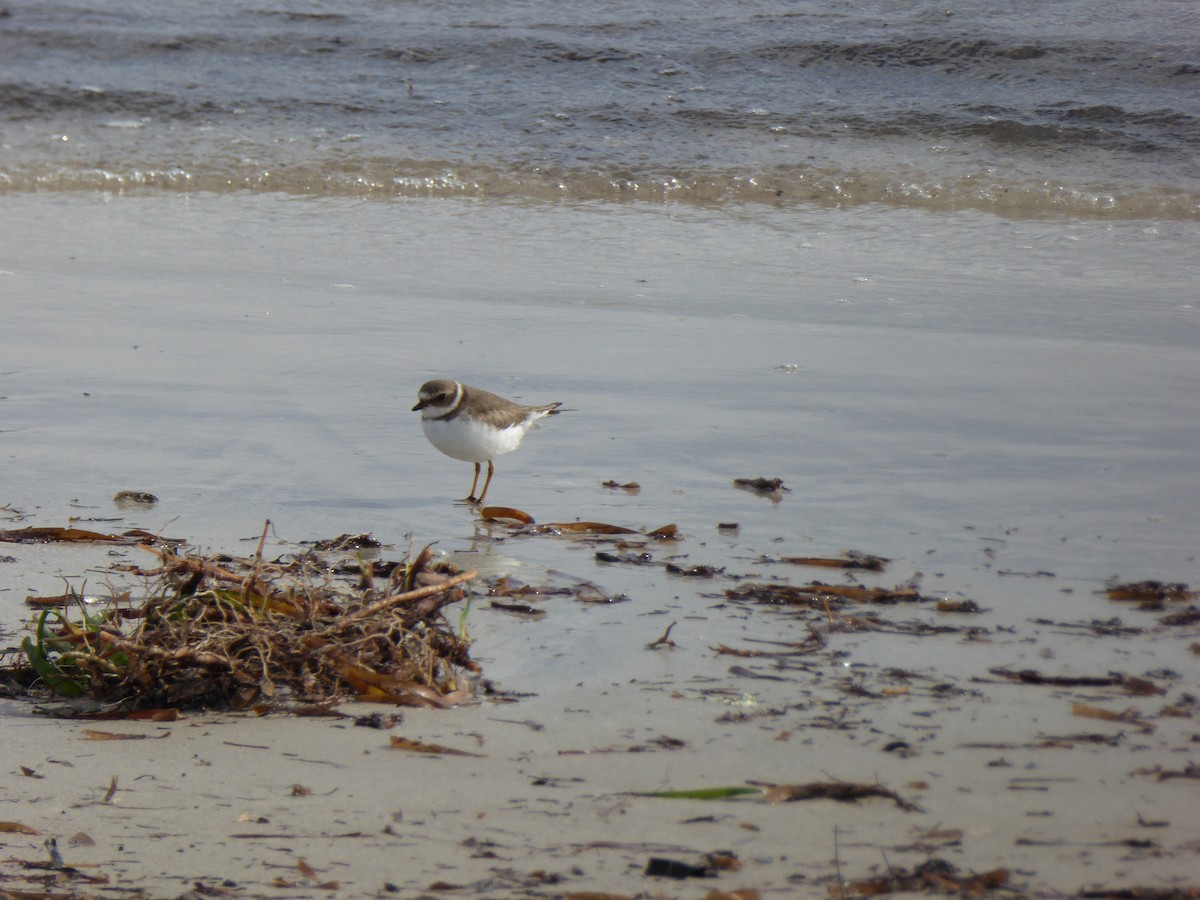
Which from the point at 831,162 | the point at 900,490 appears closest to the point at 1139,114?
the point at 831,162

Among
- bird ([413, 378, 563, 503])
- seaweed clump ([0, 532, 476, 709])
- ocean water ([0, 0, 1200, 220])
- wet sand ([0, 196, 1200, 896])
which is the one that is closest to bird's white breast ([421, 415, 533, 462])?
bird ([413, 378, 563, 503])

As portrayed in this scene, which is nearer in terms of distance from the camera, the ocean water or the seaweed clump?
the seaweed clump

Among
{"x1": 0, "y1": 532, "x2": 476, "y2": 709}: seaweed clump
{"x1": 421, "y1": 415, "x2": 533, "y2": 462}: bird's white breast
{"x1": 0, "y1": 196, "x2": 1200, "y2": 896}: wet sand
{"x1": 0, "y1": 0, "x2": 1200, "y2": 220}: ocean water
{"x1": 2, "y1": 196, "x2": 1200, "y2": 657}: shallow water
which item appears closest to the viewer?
{"x1": 0, "y1": 196, "x2": 1200, "y2": 896}: wet sand

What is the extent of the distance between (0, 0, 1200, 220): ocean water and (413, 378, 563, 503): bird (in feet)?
21.3

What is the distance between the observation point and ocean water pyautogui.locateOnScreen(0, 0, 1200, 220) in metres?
11.5

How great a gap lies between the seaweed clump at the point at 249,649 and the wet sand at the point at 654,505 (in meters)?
0.11

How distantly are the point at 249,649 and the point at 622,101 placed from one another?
1137cm

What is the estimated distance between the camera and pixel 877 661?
10.7 ft

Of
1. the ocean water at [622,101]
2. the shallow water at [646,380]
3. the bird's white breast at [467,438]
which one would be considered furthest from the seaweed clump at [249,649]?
the ocean water at [622,101]

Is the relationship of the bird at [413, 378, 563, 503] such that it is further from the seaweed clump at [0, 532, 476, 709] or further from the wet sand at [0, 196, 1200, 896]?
the seaweed clump at [0, 532, 476, 709]

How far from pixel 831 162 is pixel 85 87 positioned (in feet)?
26.8

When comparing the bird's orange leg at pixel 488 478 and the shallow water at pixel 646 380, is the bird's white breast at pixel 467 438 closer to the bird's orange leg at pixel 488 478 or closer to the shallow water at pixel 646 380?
the bird's orange leg at pixel 488 478

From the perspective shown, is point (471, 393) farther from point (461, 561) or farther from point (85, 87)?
point (85, 87)

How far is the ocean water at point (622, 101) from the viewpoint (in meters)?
11.5
